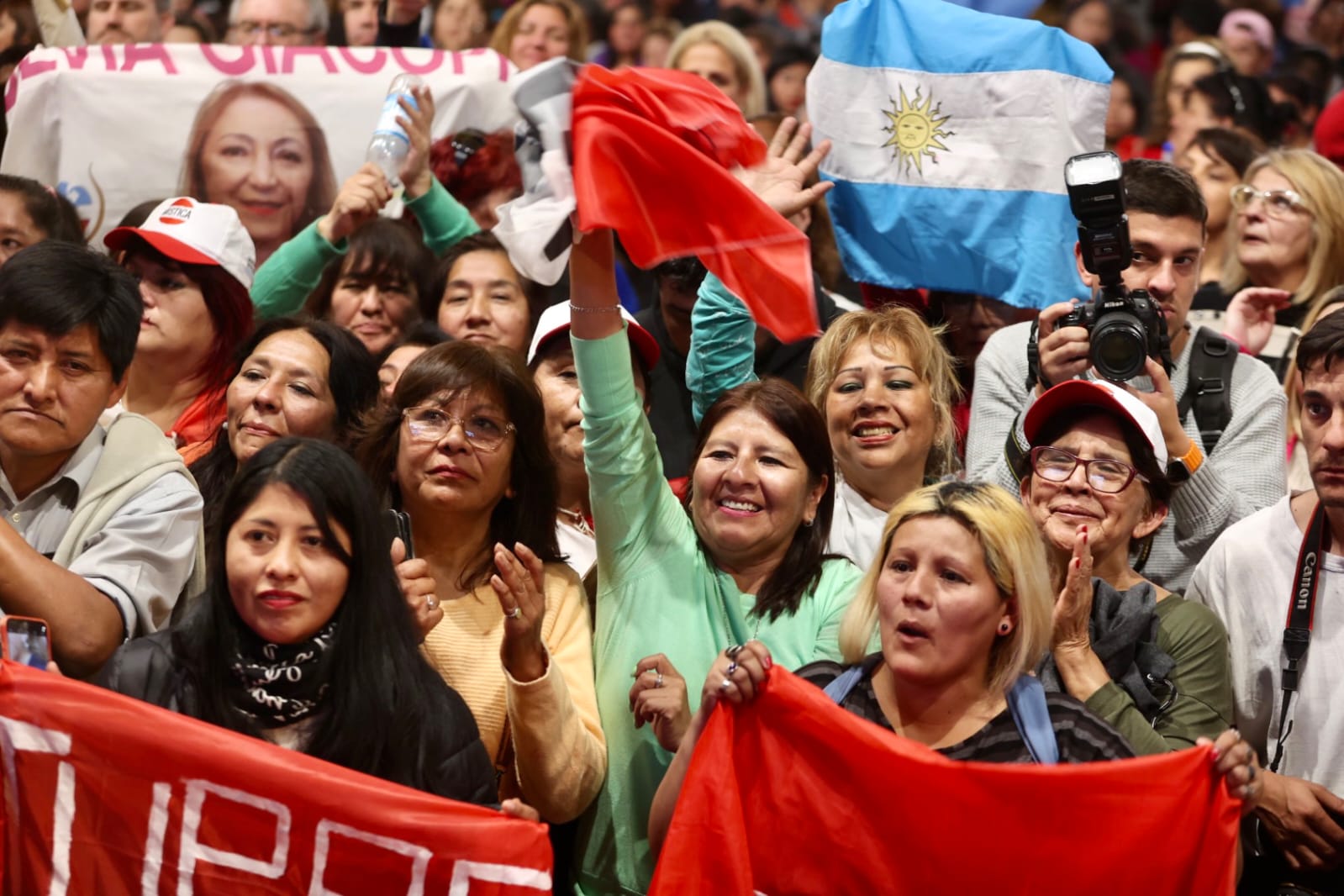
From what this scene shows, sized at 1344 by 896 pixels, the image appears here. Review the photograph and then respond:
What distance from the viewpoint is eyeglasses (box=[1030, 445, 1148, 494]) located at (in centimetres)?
425

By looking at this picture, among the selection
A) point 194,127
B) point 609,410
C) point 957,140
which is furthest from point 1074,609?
point 194,127

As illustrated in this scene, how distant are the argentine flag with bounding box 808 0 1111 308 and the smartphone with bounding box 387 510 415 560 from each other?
2.21 m

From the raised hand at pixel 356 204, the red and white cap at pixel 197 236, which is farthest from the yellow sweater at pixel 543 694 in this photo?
the raised hand at pixel 356 204

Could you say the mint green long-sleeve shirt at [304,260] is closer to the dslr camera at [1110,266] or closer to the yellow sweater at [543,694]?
the yellow sweater at [543,694]

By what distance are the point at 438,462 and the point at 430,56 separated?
3.08 m

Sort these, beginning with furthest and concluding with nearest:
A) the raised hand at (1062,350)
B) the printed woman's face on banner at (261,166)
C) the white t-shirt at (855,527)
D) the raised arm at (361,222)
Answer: the printed woman's face on banner at (261,166) < the raised arm at (361,222) < the white t-shirt at (855,527) < the raised hand at (1062,350)

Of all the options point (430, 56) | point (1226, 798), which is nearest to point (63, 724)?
point (1226, 798)

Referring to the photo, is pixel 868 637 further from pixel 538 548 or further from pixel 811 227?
pixel 811 227

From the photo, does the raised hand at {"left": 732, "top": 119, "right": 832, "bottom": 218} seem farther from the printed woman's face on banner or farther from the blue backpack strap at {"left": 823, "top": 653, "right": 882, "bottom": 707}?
the printed woman's face on banner

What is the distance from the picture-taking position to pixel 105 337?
419 cm

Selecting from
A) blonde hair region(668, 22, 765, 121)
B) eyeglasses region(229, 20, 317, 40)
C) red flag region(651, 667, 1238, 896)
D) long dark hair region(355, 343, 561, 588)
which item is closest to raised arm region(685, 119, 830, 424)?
long dark hair region(355, 343, 561, 588)

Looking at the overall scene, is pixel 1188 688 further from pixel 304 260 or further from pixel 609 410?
pixel 304 260

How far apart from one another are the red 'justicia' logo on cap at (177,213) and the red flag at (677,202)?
192 centimetres

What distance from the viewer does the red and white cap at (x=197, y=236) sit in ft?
17.9
